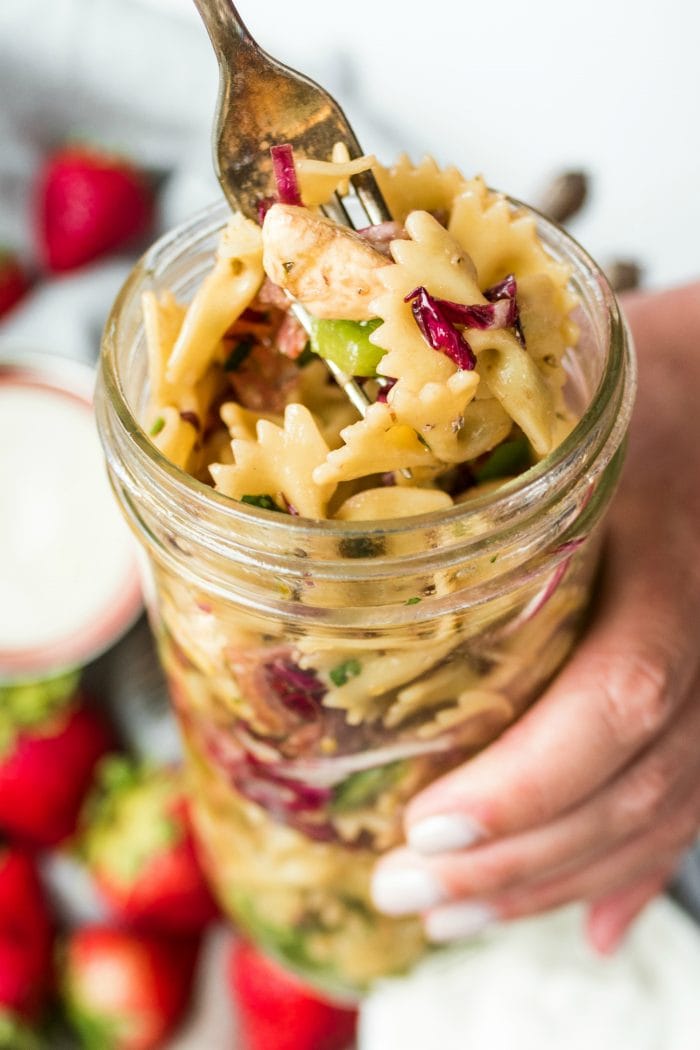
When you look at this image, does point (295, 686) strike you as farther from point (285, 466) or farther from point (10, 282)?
point (10, 282)

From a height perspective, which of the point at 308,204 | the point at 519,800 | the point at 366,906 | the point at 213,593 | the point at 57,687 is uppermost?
the point at 308,204

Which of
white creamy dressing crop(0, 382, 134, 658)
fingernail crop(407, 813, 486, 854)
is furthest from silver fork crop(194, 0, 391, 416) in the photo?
white creamy dressing crop(0, 382, 134, 658)

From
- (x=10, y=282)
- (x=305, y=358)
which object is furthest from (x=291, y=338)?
(x=10, y=282)

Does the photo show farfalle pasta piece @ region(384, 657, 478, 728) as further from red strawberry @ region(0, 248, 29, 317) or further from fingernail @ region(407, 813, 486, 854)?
red strawberry @ region(0, 248, 29, 317)

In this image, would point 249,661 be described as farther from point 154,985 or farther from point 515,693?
point 154,985

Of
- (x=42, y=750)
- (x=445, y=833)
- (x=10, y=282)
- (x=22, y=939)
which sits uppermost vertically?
→ (x=445, y=833)

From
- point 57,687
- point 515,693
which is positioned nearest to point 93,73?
point 57,687

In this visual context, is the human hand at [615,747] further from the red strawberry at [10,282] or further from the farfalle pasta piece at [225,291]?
the red strawberry at [10,282]
